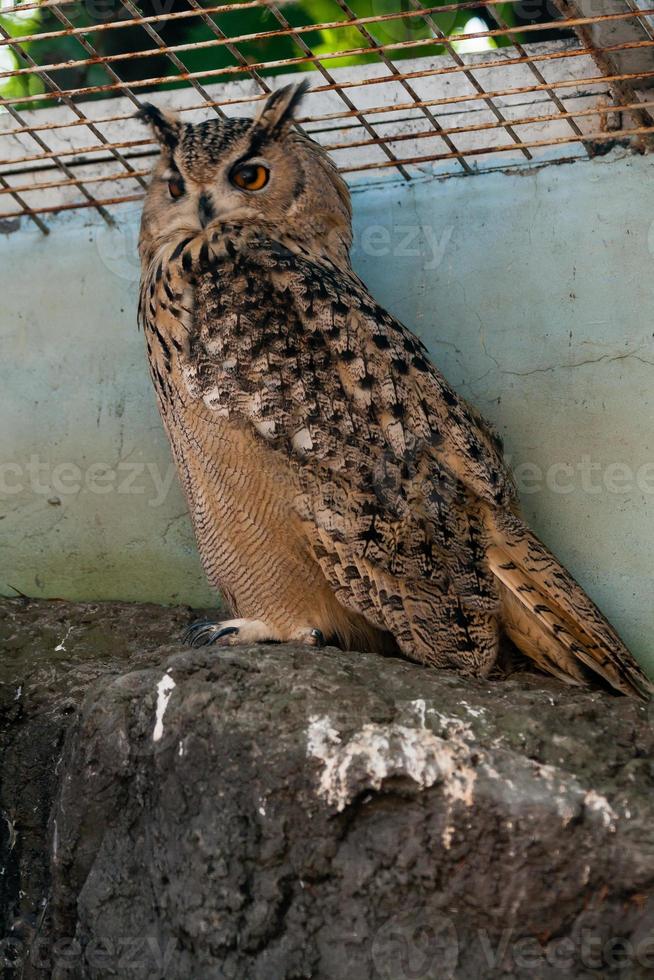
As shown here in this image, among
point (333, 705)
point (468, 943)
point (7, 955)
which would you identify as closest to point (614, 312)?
point (333, 705)

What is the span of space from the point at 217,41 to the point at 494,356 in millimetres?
1125

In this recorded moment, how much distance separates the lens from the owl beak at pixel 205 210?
113 inches

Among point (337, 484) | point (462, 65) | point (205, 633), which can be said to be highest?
point (462, 65)

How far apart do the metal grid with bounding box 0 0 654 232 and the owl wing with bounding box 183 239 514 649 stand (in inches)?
26.3

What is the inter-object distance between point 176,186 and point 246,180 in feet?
0.61

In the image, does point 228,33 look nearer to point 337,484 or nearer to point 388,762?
point 337,484

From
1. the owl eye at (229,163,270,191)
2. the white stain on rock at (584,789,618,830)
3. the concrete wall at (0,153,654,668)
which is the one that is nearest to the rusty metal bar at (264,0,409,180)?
the concrete wall at (0,153,654,668)

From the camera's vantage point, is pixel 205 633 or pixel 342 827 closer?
pixel 342 827

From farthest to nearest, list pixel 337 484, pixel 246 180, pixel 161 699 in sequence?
pixel 246 180 < pixel 337 484 < pixel 161 699

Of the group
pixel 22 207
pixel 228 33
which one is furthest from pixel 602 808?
pixel 228 33

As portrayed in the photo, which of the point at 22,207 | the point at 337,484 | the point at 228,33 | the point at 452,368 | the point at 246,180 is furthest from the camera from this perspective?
the point at 228,33

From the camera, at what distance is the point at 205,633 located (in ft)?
9.04

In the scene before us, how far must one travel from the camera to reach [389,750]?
212 cm

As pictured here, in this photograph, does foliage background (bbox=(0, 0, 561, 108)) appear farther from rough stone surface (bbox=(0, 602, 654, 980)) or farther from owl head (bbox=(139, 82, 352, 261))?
rough stone surface (bbox=(0, 602, 654, 980))
